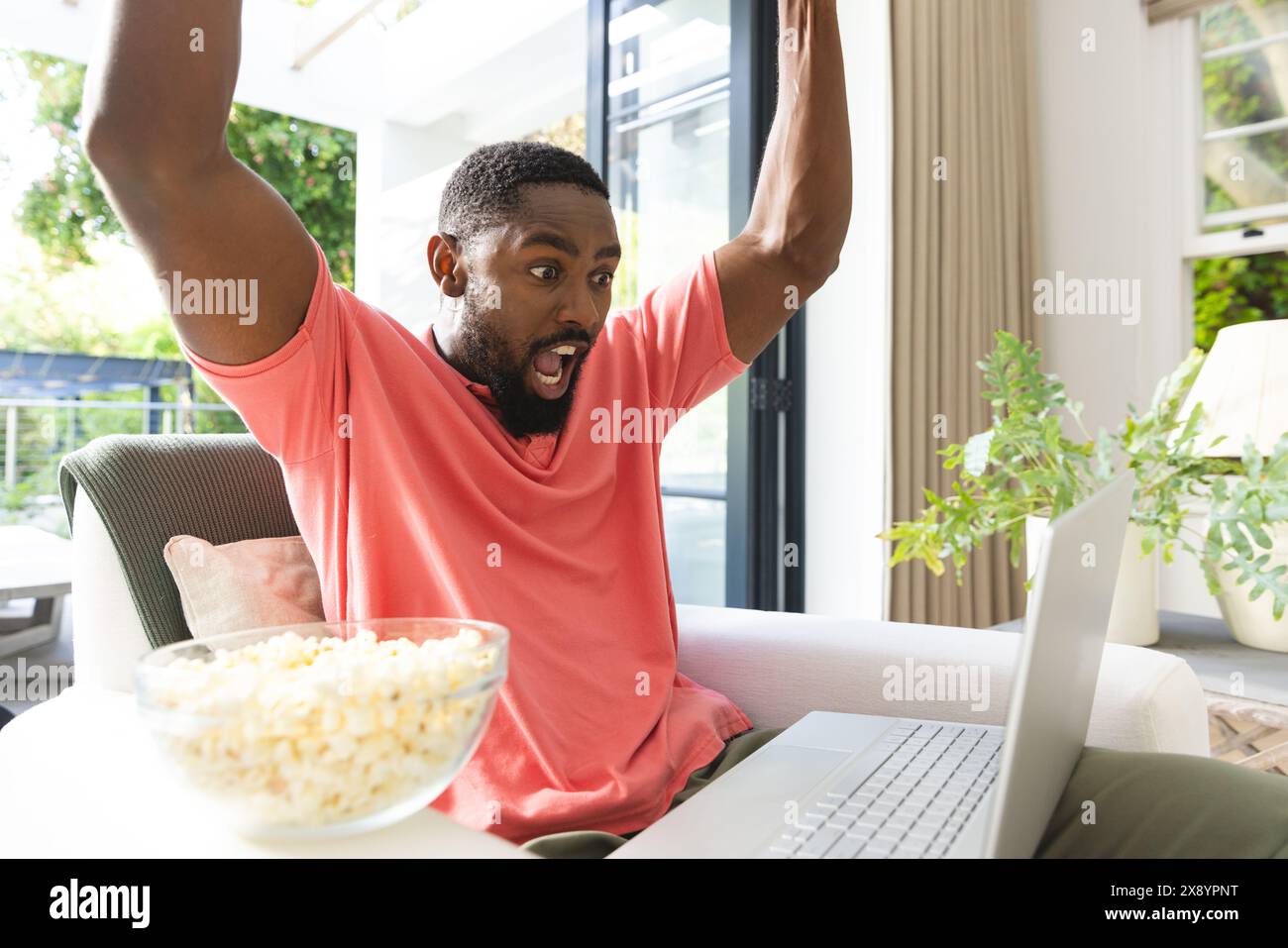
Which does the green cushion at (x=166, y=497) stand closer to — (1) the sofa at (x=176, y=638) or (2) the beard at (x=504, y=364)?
(1) the sofa at (x=176, y=638)

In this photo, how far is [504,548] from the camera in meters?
0.98

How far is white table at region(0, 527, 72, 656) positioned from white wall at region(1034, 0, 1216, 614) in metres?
2.71

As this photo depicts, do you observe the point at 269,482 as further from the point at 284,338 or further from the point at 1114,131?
the point at 1114,131

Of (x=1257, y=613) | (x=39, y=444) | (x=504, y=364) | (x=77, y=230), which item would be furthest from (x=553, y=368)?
(x=77, y=230)

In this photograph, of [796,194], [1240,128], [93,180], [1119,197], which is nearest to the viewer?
[796,194]

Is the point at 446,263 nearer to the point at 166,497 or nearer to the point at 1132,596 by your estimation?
the point at 166,497

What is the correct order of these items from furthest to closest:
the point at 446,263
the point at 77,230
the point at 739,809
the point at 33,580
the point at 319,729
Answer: the point at 77,230, the point at 33,580, the point at 446,263, the point at 739,809, the point at 319,729

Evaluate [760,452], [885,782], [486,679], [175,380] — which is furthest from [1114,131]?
[175,380]

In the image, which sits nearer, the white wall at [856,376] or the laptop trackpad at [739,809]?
the laptop trackpad at [739,809]

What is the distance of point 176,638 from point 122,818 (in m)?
0.51

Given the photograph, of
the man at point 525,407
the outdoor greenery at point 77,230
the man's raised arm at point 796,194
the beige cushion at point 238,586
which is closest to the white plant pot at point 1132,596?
the man's raised arm at point 796,194

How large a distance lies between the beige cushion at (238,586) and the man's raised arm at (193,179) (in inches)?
13.0

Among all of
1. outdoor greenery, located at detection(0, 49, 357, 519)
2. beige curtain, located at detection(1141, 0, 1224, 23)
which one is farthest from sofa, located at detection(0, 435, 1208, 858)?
outdoor greenery, located at detection(0, 49, 357, 519)

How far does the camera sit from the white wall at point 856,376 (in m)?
2.46
